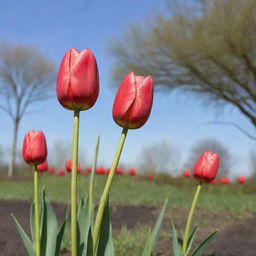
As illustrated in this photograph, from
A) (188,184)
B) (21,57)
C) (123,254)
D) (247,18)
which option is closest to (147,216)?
(123,254)

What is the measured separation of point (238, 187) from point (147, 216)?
514 centimetres

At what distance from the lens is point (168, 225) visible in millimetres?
4633

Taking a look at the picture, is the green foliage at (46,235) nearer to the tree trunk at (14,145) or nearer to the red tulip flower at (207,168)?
the red tulip flower at (207,168)

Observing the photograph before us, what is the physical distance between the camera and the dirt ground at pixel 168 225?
2902 millimetres

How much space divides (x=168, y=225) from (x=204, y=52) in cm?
817

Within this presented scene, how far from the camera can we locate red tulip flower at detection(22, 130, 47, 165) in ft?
4.72

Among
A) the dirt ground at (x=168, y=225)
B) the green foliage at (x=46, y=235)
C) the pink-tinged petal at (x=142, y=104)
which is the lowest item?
the dirt ground at (x=168, y=225)

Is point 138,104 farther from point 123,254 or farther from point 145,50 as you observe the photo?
point 145,50

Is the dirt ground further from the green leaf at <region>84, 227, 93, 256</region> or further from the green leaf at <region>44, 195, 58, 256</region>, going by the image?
the green leaf at <region>84, 227, 93, 256</region>

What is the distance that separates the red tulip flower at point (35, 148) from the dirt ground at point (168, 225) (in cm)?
139

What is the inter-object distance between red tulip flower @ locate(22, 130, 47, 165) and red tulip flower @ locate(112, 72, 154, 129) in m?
0.42

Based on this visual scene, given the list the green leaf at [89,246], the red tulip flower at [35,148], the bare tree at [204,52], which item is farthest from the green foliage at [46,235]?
the bare tree at [204,52]

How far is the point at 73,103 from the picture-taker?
111 cm

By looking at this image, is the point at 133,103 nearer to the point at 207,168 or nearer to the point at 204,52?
the point at 207,168
